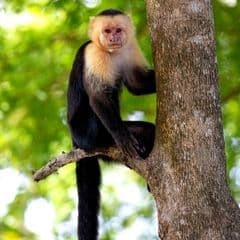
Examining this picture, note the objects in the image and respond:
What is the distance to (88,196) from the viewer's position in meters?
3.89

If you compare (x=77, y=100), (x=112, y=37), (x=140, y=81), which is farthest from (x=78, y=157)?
(x=112, y=37)

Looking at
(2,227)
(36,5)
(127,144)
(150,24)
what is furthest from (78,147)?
(2,227)

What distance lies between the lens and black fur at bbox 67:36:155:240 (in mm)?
3480

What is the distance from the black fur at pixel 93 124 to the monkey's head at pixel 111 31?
55mm

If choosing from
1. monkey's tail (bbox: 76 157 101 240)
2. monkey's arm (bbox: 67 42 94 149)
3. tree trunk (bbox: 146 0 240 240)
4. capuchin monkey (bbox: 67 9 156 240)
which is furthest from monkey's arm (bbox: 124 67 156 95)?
tree trunk (bbox: 146 0 240 240)

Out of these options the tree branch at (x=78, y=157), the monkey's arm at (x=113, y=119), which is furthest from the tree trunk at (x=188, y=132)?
the monkey's arm at (x=113, y=119)

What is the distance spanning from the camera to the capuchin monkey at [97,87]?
3633 mm

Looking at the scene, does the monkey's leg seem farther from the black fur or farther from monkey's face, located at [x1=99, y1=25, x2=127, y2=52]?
monkey's face, located at [x1=99, y1=25, x2=127, y2=52]

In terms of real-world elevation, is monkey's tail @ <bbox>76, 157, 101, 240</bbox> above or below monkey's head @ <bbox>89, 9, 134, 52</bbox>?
below

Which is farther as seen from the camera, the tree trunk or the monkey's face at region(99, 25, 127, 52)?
the monkey's face at region(99, 25, 127, 52)

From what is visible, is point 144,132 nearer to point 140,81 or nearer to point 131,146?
point 131,146

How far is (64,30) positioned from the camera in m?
5.88

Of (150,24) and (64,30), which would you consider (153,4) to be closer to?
(150,24)

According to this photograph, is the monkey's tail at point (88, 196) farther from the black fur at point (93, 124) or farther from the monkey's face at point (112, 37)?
the monkey's face at point (112, 37)
